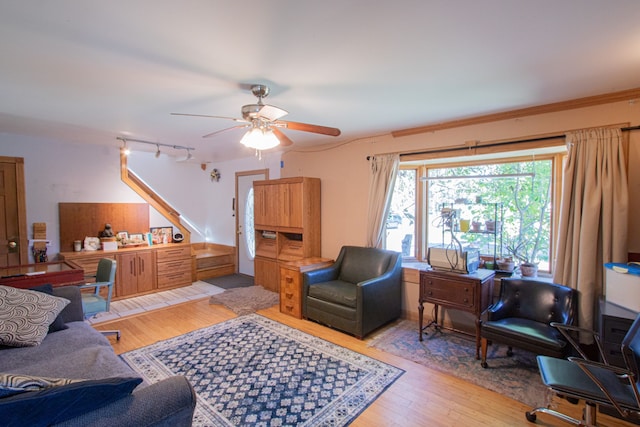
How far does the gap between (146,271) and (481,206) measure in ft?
16.1

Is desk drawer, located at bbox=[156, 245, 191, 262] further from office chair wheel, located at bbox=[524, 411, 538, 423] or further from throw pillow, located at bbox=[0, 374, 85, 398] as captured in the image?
office chair wheel, located at bbox=[524, 411, 538, 423]

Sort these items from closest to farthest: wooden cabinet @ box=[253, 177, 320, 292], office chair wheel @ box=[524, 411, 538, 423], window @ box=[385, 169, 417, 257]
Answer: office chair wheel @ box=[524, 411, 538, 423], window @ box=[385, 169, 417, 257], wooden cabinet @ box=[253, 177, 320, 292]

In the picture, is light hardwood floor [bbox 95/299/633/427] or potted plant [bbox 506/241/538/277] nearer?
light hardwood floor [bbox 95/299/633/427]

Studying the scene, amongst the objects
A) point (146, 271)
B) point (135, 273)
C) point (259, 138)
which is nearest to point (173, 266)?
point (146, 271)

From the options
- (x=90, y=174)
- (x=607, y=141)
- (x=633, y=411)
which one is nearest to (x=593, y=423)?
(x=633, y=411)

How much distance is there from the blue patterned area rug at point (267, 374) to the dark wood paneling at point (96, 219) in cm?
269

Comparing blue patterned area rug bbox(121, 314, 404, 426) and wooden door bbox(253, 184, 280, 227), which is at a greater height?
wooden door bbox(253, 184, 280, 227)

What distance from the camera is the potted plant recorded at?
311cm

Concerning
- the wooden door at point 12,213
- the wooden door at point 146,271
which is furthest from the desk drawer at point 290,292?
the wooden door at point 12,213

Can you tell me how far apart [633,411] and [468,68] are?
7.20ft

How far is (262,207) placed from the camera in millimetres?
5000

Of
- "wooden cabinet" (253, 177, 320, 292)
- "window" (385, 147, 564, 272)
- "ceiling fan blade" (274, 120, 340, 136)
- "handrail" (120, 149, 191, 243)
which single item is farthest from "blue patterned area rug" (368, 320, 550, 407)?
"handrail" (120, 149, 191, 243)

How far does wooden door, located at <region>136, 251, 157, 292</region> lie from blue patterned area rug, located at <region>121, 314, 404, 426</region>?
6.53ft

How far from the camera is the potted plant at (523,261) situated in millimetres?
3111
